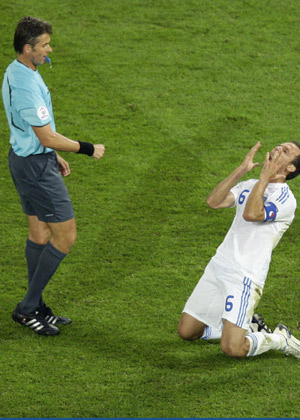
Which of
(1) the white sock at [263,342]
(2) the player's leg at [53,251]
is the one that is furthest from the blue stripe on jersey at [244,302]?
(2) the player's leg at [53,251]

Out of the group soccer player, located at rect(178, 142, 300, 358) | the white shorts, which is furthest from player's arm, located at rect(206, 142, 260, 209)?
the white shorts

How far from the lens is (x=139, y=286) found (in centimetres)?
651

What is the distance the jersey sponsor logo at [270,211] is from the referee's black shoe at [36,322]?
168 cm

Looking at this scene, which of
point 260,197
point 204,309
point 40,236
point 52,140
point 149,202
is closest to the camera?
point 260,197

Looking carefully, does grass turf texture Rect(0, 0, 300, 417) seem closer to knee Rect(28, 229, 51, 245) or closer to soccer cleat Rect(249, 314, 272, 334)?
soccer cleat Rect(249, 314, 272, 334)

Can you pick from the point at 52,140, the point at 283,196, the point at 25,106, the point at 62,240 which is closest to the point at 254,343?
the point at 283,196

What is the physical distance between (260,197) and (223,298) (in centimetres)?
77

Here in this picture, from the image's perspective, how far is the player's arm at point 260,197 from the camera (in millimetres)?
5348

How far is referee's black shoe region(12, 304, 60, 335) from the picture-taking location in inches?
231

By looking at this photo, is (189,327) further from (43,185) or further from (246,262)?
(43,185)

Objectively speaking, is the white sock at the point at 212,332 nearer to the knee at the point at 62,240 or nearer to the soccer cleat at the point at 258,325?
the soccer cleat at the point at 258,325

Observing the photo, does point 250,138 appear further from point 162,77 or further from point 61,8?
point 61,8

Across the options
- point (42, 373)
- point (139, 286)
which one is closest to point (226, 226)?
point (139, 286)

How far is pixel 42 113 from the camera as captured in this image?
5.41 metres
